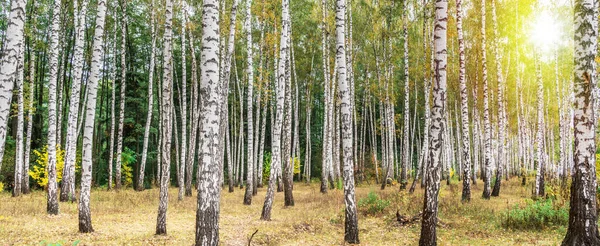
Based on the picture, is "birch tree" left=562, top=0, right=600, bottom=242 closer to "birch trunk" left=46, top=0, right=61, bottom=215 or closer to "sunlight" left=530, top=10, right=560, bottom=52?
"sunlight" left=530, top=10, right=560, bottom=52

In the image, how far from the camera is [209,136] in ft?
21.1

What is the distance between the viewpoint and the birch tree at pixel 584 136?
651cm

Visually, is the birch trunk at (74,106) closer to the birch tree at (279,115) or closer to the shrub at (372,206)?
the birch tree at (279,115)

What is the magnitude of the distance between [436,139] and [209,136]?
177 inches

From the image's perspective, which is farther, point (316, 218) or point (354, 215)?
point (316, 218)

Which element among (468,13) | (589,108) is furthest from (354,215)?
(468,13)

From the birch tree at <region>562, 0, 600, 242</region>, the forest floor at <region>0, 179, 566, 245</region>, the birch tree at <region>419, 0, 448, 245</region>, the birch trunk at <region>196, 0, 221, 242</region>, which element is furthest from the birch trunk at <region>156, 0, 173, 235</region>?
the birch tree at <region>562, 0, 600, 242</region>

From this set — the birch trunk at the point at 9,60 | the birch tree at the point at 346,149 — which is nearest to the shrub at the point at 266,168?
the birch tree at the point at 346,149

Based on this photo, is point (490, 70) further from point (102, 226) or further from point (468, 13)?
point (102, 226)

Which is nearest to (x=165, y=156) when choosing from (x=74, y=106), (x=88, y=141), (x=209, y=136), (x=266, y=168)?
(x=88, y=141)

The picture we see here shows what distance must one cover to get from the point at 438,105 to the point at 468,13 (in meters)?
15.9

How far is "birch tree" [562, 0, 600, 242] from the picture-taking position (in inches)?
256

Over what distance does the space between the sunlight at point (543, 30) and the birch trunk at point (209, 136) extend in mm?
16073

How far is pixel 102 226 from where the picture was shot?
9594 mm
